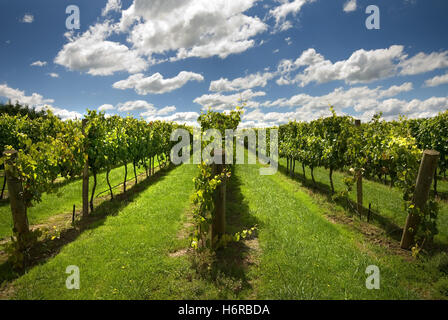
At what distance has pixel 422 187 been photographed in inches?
191

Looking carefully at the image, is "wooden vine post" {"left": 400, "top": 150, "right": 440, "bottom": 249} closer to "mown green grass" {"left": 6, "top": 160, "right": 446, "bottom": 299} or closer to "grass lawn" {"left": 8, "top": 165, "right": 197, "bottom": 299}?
"mown green grass" {"left": 6, "top": 160, "right": 446, "bottom": 299}

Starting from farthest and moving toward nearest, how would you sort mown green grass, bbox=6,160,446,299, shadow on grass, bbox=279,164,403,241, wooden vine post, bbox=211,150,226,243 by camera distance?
shadow on grass, bbox=279,164,403,241 → wooden vine post, bbox=211,150,226,243 → mown green grass, bbox=6,160,446,299

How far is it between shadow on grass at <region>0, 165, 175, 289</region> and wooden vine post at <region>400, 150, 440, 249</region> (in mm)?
7996

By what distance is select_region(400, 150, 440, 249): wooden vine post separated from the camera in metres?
4.75

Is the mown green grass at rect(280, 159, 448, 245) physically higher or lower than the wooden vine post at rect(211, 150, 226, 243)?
lower

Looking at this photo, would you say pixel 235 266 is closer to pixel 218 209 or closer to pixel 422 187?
pixel 218 209

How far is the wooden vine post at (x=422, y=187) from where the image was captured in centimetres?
475

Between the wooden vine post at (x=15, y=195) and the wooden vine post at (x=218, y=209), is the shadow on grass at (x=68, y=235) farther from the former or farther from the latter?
the wooden vine post at (x=218, y=209)

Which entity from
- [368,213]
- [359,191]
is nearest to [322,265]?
[368,213]

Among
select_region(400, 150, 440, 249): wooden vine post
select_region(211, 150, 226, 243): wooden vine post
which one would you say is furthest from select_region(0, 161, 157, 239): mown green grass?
select_region(400, 150, 440, 249): wooden vine post

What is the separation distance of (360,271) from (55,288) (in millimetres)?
5458

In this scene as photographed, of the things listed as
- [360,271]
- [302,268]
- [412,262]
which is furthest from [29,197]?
[412,262]

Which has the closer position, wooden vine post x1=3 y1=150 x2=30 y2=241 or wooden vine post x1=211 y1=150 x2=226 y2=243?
wooden vine post x1=3 y1=150 x2=30 y2=241

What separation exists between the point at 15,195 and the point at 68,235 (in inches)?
82.2
